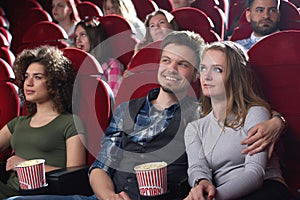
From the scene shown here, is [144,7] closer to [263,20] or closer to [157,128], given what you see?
[263,20]

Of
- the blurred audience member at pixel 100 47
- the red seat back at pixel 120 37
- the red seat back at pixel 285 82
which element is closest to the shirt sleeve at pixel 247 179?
the red seat back at pixel 285 82

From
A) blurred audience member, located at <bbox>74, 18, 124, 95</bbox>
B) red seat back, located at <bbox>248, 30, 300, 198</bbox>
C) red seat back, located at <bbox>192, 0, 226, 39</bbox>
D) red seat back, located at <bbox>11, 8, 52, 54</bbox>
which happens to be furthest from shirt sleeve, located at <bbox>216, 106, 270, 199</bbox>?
red seat back, located at <bbox>11, 8, 52, 54</bbox>

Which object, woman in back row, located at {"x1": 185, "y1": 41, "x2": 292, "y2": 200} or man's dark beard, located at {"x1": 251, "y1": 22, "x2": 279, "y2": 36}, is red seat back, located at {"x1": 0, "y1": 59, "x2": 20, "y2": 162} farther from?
→ man's dark beard, located at {"x1": 251, "y1": 22, "x2": 279, "y2": 36}

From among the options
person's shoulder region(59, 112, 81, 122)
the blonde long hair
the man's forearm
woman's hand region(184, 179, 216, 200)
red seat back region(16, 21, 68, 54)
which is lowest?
the man's forearm

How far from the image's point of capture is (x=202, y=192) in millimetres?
888

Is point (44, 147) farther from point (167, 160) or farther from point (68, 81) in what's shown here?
point (167, 160)

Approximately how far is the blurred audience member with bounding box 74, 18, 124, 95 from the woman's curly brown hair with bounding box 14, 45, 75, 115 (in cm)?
40

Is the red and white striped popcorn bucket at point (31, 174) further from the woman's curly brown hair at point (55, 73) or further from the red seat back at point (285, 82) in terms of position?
the red seat back at point (285, 82)

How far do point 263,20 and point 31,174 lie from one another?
1031 mm

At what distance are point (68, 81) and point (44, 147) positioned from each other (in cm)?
17

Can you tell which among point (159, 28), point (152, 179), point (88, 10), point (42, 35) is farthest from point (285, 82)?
point (88, 10)

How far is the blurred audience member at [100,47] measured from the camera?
5.77 ft

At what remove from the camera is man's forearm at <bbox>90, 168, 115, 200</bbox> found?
3.44ft

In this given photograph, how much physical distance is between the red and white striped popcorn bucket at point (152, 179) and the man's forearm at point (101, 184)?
0.16 m
